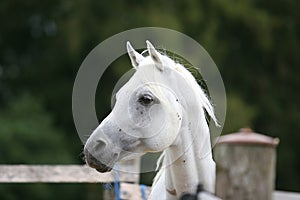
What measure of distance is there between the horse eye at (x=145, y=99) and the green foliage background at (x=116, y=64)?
9.14 m

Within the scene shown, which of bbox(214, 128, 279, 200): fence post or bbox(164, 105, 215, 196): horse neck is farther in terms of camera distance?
bbox(164, 105, 215, 196): horse neck

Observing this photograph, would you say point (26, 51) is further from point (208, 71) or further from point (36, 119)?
point (208, 71)

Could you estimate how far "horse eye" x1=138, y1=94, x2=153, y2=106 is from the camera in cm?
317

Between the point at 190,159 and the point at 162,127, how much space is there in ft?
0.63

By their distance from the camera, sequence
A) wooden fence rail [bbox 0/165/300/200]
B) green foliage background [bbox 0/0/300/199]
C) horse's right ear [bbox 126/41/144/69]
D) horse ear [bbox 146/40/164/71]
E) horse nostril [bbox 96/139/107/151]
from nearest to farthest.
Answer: horse nostril [bbox 96/139/107/151] → horse ear [bbox 146/40/164/71] → horse's right ear [bbox 126/41/144/69] → wooden fence rail [bbox 0/165/300/200] → green foliage background [bbox 0/0/300/199]

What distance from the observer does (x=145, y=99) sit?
10.4 feet

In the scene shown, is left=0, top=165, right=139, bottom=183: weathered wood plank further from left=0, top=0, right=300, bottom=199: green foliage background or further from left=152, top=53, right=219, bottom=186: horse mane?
left=0, top=0, right=300, bottom=199: green foliage background

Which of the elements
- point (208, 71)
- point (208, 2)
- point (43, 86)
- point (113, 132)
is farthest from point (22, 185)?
point (113, 132)

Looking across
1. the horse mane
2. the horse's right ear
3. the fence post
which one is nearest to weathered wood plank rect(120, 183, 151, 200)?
the horse mane

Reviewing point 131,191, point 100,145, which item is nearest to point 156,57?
point 100,145

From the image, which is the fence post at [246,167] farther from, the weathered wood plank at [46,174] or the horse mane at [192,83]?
the weathered wood plank at [46,174]

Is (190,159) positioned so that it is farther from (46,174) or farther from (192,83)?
(46,174)

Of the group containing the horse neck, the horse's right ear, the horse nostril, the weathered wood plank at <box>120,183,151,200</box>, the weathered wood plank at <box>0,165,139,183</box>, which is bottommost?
the weathered wood plank at <box>0,165,139,183</box>

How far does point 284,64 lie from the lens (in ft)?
45.9
